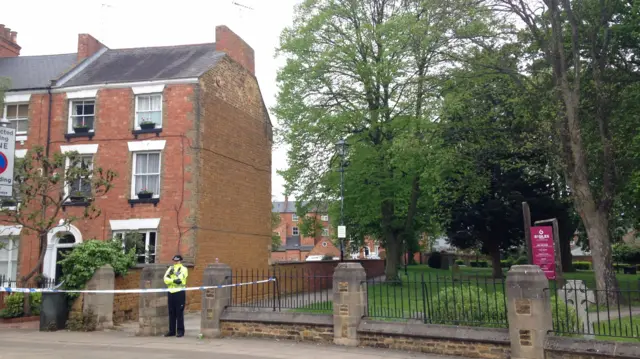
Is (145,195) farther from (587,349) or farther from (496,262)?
(496,262)

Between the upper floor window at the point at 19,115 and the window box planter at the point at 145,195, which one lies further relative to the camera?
the upper floor window at the point at 19,115

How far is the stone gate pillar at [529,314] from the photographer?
30.8 feet

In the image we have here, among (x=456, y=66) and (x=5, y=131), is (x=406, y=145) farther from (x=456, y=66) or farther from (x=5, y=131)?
(x=5, y=131)

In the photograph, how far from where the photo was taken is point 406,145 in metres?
20.4

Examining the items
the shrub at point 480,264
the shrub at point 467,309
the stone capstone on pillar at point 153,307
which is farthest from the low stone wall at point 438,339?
the shrub at point 480,264

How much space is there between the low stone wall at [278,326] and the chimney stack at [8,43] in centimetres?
2219

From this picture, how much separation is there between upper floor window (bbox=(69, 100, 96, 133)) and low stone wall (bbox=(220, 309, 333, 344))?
504 inches

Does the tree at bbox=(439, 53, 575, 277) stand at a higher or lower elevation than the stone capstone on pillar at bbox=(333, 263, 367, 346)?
higher

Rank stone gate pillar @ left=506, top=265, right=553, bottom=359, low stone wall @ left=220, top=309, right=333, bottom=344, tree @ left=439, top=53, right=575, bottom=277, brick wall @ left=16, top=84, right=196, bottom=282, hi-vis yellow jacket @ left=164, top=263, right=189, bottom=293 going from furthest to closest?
1. tree @ left=439, top=53, right=575, bottom=277
2. brick wall @ left=16, top=84, right=196, bottom=282
3. hi-vis yellow jacket @ left=164, top=263, right=189, bottom=293
4. low stone wall @ left=220, top=309, right=333, bottom=344
5. stone gate pillar @ left=506, top=265, right=553, bottom=359

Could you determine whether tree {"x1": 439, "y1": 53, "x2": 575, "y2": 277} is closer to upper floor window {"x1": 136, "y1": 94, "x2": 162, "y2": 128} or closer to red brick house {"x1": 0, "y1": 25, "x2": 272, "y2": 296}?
red brick house {"x1": 0, "y1": 25, "x2": 272, "y2": 296}

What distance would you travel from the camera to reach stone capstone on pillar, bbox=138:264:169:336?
1317 cm

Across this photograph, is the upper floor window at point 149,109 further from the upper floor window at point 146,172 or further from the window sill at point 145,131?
the upper floor window at point 146,172

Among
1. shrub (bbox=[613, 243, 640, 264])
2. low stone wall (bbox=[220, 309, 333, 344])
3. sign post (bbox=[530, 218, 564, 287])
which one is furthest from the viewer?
shrub (bbox=[613, 243, 640, 264])

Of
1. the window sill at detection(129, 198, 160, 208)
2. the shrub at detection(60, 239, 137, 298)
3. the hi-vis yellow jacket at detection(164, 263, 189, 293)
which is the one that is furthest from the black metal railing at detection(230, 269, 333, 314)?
the window sill at detection(129, 198, 160, 208)
